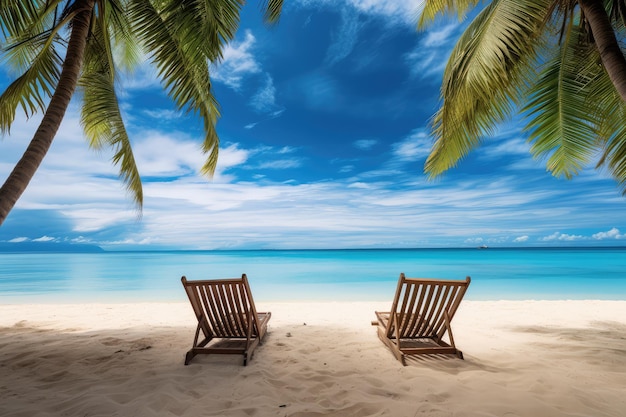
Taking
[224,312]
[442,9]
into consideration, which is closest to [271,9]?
[442,9]

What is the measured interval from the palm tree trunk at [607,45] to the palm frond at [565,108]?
120 centimetres

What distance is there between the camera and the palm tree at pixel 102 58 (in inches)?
127

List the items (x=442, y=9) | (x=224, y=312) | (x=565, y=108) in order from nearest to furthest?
(x=224, y=312), (x=565, y=108), (x=442, y=9)

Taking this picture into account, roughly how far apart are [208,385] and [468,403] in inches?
84.2

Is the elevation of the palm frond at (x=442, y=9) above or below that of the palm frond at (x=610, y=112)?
above

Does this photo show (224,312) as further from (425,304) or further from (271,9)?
(271,9)

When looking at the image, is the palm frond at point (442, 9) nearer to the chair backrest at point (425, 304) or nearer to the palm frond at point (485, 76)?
the palm frond at point (485, 76)

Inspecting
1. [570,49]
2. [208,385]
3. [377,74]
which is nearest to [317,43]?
[377,74]

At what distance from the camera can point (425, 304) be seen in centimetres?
339

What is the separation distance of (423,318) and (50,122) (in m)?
4.56

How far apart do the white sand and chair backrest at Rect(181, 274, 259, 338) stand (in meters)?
0.32

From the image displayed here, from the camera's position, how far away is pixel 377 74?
24.0m

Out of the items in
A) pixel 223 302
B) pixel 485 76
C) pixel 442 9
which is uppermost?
pixel 442 9

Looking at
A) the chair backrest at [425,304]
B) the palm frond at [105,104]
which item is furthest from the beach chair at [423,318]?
the palm frond at [105,104]
